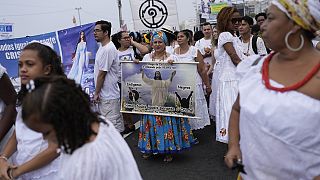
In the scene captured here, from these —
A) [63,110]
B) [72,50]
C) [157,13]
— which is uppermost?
[157,13]

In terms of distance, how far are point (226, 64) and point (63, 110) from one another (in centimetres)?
311

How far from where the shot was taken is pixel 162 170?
4.34 m

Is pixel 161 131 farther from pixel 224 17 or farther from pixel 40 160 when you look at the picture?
pixel 40 160

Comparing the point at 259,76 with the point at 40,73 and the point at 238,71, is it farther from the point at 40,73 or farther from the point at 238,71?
the point at 40,73

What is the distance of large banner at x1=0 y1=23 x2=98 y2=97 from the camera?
5.43 metres

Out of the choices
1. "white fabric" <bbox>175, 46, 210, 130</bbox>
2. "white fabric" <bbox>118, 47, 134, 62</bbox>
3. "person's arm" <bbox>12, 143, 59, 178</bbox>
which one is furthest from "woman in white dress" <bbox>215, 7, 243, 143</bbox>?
"person's arm" <bbox>12, 143, 59, 178</bbox>

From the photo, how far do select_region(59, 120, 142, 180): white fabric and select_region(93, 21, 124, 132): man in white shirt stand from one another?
3.56 m

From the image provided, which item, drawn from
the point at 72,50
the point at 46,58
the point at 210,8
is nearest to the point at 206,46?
the point at 72,50

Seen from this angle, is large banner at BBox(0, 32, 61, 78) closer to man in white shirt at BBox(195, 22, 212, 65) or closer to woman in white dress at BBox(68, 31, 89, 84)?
woman in white dress at BBox(68, 31, 89, 84)

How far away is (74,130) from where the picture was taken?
1.50 metres

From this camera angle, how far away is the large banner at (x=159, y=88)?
4379 millimetres

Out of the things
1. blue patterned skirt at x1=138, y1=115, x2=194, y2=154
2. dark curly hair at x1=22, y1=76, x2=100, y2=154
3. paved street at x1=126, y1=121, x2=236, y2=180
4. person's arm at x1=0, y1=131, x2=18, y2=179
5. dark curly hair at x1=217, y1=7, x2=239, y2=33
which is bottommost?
paved street at x1=126, y1=121, x2=236, y2=180

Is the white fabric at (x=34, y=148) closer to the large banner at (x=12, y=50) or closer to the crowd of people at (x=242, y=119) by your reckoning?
the crowd of people at (x=242, y=119)

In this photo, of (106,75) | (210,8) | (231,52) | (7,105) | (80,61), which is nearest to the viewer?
(7,105)
